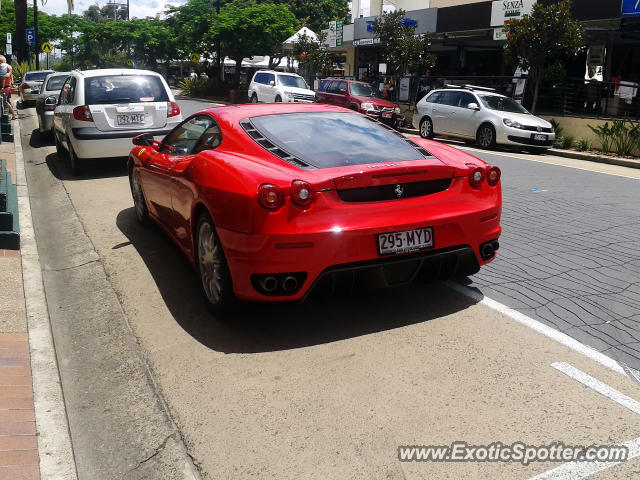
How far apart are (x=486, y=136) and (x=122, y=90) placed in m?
9.73

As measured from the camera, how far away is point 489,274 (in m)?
5.57

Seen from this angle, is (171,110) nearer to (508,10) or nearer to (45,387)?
(45,387)

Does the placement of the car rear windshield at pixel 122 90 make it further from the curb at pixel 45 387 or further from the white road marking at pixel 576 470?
the white road marking at pixel 576 470

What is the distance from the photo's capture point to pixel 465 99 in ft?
59.4

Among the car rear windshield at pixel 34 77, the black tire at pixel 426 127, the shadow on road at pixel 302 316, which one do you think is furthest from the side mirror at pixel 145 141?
the car rear windshield at pixel 34 77

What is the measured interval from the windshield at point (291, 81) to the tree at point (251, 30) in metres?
13.2

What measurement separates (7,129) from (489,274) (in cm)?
1286

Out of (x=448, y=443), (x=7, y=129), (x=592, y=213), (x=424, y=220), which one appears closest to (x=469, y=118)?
(x=592, y=213)

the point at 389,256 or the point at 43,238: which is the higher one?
the point at 389,256

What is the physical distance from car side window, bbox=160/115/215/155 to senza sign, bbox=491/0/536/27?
1808cm

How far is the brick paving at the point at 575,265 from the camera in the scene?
4.46 m

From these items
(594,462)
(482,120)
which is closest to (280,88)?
(482,120)

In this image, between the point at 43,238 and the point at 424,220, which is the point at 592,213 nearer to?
the point at 424,220

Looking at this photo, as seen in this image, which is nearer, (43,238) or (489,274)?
(489,274)
